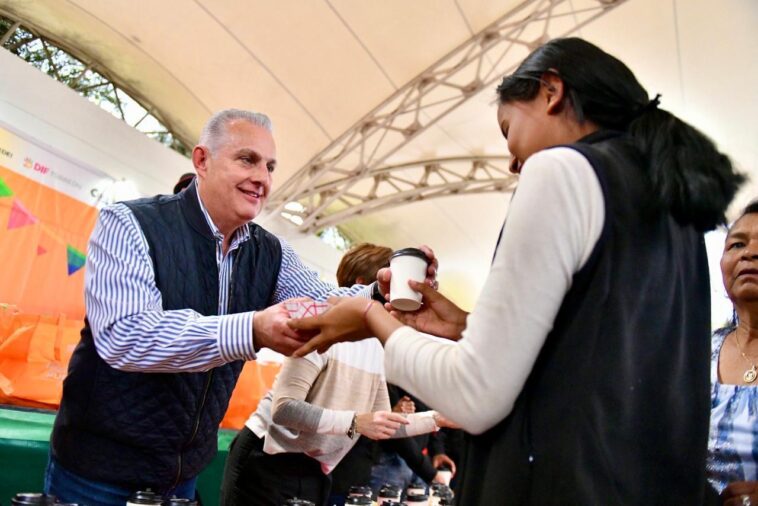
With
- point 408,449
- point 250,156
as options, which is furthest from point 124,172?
point 250,156

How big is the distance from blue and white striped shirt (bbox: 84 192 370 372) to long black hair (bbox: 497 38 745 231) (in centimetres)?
79

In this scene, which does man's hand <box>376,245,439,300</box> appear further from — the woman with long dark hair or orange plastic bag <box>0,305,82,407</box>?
orange plastic bag <box>0,305,82,407</box>

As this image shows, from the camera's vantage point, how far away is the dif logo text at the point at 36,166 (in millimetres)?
6148

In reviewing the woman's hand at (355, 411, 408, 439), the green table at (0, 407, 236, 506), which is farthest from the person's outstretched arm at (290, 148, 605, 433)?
the green table at (0, 407, 236, 506)

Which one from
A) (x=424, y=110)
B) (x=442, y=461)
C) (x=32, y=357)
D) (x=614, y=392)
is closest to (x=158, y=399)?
(x=614, y=392)

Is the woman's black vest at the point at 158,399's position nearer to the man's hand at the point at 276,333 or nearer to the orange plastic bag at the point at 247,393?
the man's hand at the point at 276,333

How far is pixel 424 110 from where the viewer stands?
1044cm

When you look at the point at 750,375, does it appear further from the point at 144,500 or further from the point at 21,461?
the point at 21,461

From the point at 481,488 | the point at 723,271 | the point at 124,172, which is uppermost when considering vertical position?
the point at 124,172

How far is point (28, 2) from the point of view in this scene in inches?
325

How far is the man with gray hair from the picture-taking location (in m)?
1.50

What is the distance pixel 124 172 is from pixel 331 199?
3853mm

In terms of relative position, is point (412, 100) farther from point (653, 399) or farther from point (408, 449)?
point (653, 399)

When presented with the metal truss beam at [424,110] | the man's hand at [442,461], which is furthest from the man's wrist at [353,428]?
the metal truss beam at [424,110]
